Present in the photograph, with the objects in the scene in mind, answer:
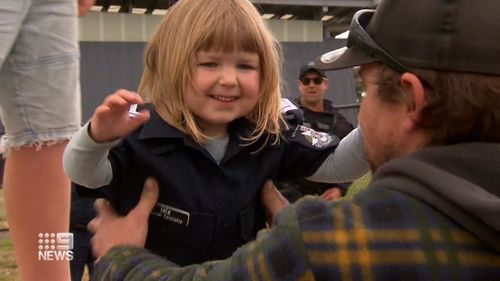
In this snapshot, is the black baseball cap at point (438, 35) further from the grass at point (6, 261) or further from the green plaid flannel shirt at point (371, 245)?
the grass at point (6, 261)

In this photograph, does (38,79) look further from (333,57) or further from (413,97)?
(413,97)

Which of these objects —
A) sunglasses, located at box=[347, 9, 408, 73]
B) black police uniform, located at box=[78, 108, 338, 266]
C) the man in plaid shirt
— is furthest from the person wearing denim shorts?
sunglasses, located at box=[347, 9, 408, 73]

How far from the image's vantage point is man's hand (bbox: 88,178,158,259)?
1629 mm

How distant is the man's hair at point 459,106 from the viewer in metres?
1.14

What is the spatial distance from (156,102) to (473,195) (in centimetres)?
102

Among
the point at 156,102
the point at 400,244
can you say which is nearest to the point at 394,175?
the point at 400,244

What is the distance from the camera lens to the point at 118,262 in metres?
1.44

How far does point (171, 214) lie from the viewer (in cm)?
176

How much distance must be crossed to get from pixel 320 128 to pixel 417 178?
420 cm

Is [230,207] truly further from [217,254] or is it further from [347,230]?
[347,230]

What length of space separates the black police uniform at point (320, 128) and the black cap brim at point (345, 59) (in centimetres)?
297

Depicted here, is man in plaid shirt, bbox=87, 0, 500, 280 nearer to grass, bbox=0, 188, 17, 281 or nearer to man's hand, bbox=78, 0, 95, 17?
man's hand, bbox=78, 0, 95, 17

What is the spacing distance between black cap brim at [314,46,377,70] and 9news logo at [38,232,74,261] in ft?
3.58

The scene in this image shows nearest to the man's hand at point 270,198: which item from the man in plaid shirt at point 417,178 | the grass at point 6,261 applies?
the man in plaid shirt at point 417,178
